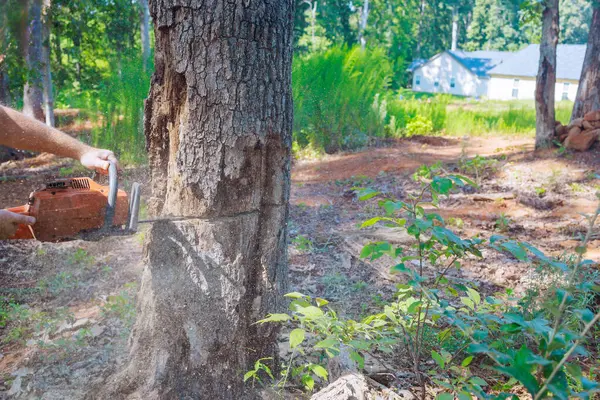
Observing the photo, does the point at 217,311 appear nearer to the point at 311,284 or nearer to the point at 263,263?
the point at 263,263

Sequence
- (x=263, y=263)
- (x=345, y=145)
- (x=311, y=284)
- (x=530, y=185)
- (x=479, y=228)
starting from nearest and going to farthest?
1. (x=263, y=263)
2. (x=311, y=284)
3. (x=479, y=228)
4. (x=530, y=185)
5. (x=345, y=145)

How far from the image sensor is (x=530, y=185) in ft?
21.6

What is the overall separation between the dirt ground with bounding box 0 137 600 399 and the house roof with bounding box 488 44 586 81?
3687 cm

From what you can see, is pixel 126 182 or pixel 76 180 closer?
pixel 76 180

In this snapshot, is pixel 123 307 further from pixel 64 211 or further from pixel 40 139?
pixel 40 139

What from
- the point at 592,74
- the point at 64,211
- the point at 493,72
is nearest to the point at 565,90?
the point at 493,72

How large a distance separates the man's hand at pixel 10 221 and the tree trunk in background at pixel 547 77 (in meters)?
7.98

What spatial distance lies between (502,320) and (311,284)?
2022mm

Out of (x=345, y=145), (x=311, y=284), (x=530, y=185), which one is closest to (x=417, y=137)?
(x=345, y=145)

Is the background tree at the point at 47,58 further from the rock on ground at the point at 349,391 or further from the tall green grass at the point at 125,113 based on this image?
the rock on ground at the point at 349,391

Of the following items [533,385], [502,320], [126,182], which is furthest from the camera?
[126,182]

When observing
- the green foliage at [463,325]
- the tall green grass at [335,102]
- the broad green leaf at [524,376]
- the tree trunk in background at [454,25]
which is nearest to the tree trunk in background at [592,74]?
the tall green grass at [335,102]

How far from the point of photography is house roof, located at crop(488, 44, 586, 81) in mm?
39531

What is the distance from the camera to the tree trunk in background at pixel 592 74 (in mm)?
8180
